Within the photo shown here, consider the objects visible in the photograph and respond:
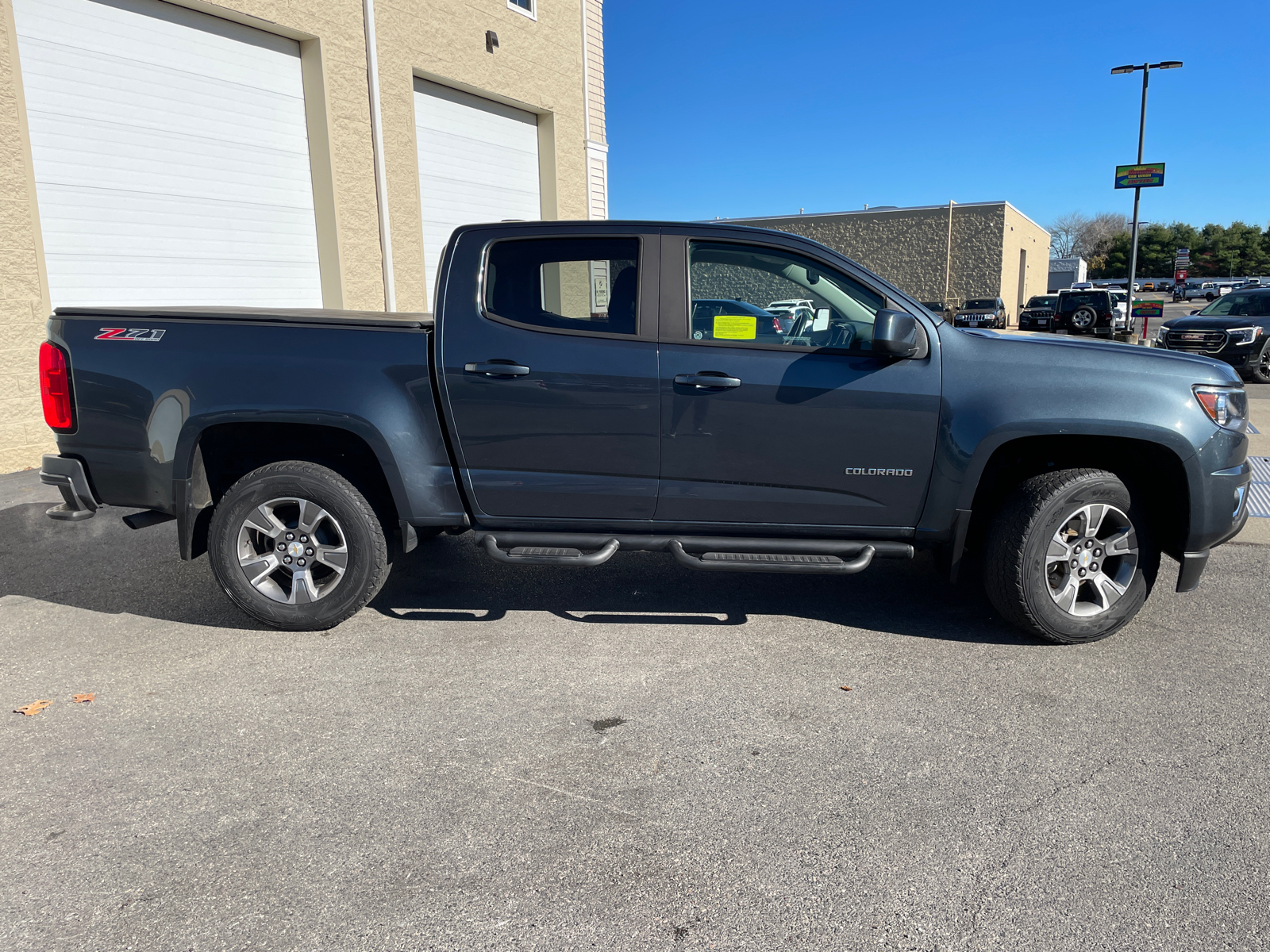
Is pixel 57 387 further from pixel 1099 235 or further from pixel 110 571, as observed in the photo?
pixel 1099 235

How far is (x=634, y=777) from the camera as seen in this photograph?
10.2 feet

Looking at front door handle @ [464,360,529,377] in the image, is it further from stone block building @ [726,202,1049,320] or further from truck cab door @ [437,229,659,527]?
stone block building @ [726,202,1049,320]

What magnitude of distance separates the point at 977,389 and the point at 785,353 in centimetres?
88

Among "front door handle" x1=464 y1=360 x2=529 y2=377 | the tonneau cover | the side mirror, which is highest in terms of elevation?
the tonneau cover

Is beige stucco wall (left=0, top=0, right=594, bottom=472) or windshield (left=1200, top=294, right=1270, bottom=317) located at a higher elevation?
beige stucco wall (left=0, top=0, right=594, bottom=472)

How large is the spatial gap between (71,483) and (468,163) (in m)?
9.91

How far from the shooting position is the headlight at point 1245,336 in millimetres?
16422

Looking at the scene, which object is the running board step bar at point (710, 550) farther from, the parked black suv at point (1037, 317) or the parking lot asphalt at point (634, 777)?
the parked black suv at point (1037, 317)

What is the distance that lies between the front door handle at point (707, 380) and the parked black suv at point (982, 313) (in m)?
32.1

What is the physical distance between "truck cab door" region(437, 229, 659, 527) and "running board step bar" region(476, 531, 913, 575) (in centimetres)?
11

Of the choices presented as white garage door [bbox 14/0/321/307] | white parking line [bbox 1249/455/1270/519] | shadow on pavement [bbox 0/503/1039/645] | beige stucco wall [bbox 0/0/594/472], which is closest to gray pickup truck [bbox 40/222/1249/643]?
shadow on pavement [bbox 0/503/1039/645]

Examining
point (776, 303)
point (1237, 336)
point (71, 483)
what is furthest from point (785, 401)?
point (1237, 336)

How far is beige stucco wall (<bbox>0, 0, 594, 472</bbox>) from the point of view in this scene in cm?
816

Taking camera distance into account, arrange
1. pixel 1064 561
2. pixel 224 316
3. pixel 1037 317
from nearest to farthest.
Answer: pixel 1064 561 → pixel 224 316 → pixel 1037 317
